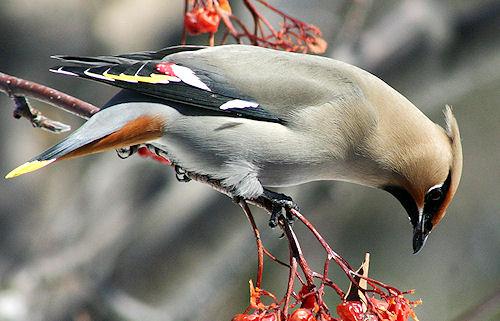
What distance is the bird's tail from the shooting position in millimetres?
2143

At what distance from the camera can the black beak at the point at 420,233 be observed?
96.3 inches

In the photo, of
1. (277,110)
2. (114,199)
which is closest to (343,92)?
(277,110)

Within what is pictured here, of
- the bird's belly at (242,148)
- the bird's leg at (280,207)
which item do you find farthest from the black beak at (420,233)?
the bird's leg at (280,207)

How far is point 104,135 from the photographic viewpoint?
2.21 meters

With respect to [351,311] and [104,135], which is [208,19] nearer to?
[104,135]

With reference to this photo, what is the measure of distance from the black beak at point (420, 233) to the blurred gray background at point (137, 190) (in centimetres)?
111

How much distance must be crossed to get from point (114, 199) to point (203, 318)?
2.21 feet

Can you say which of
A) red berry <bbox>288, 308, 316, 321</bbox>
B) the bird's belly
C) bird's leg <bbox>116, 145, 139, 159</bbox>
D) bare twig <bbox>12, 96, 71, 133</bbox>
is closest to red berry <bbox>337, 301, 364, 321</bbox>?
red berry <bbox>288, 308, 316, 321</bbox>

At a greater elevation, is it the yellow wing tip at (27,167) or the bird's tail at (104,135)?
the bird's tail at (104,135)

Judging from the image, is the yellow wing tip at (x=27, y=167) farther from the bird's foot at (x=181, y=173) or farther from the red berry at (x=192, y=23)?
the red berry at (x=192, y=23)

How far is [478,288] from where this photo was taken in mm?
6363

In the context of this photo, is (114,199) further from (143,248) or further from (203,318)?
(203,318)

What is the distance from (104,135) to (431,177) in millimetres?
782

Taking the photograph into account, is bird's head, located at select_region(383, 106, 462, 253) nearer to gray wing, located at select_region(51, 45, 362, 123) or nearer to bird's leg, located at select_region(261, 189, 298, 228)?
gray wing, located at select_region(51, 45, 362, 123)
